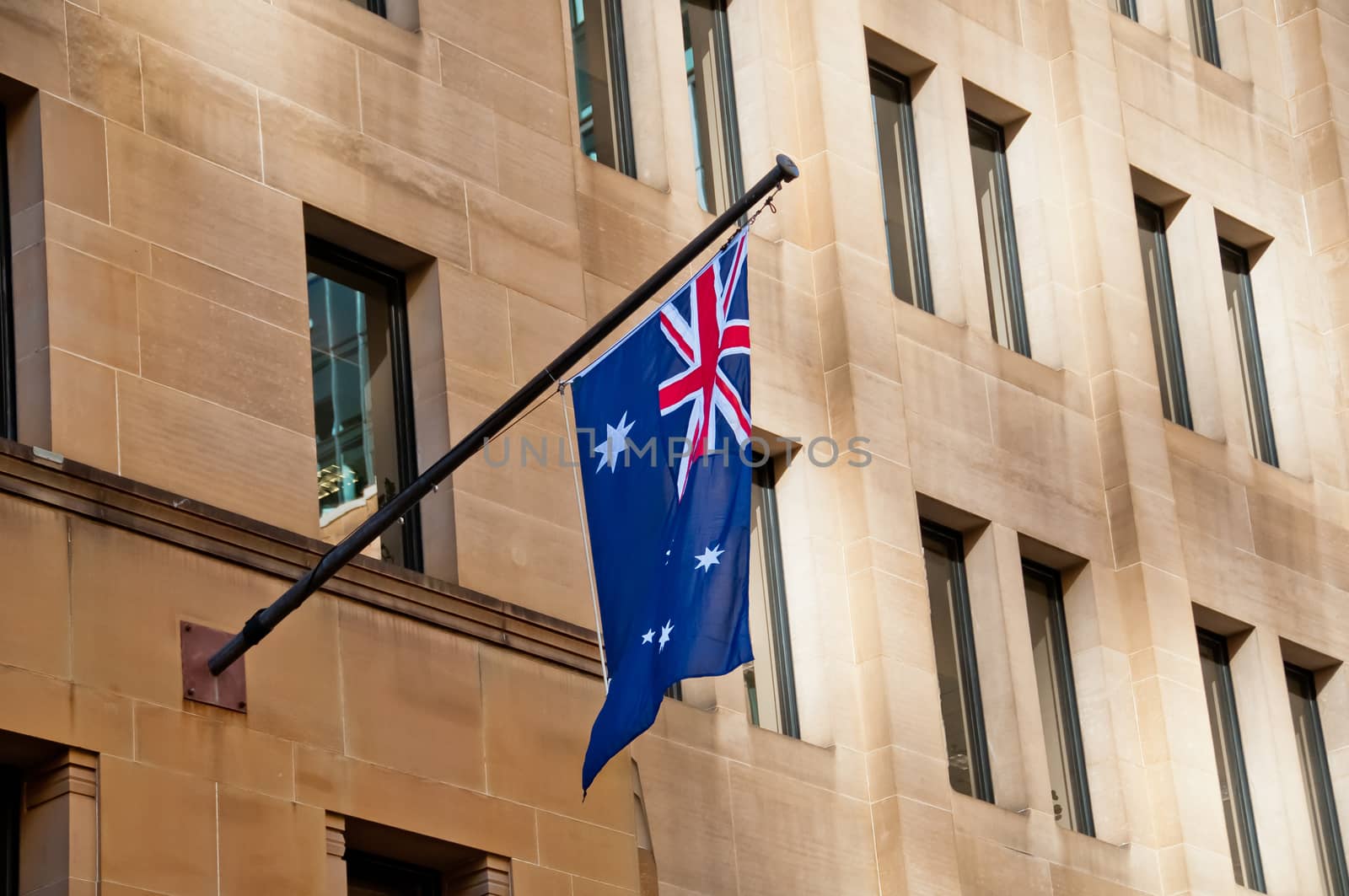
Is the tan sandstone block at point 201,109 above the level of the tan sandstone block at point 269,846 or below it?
above

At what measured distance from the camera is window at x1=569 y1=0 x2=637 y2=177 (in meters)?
23.7


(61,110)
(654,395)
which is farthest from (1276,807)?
(61,110)

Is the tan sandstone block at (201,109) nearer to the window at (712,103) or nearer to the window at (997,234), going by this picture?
the window at (712,103)

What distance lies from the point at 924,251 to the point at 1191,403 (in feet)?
14.5

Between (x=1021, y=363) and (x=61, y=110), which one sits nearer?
(x=61, y=110)

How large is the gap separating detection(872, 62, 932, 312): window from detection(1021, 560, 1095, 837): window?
10.2 feet

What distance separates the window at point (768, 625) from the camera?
22.6 m

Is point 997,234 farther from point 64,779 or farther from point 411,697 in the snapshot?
point 64,779

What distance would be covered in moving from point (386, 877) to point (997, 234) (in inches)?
499

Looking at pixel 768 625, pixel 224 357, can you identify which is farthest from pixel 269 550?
pixel 768 625

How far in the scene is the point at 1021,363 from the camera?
26.3 m

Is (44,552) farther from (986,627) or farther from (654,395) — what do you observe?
(986,627)

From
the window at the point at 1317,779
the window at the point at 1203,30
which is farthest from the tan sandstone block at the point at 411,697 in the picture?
the window at the point at 1203,30

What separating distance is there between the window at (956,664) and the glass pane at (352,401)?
22.3 feet
